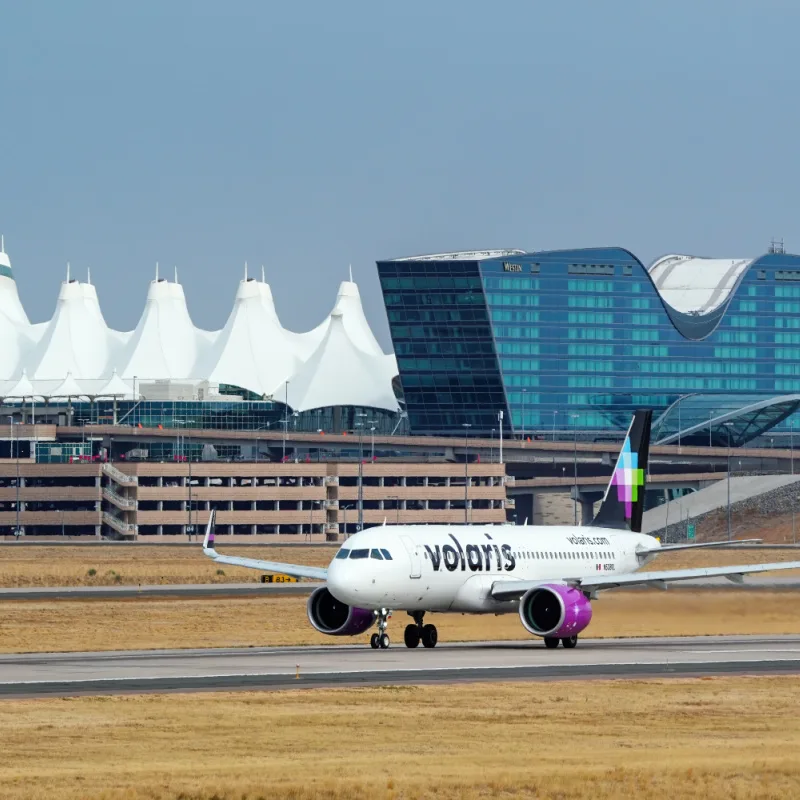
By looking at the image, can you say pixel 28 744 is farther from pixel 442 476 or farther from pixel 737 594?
pixel 442 476

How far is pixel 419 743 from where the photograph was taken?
27766 millimetres

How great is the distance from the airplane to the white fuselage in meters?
0.03

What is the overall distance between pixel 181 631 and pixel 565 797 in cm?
3712

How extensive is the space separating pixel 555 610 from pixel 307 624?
15.3 m

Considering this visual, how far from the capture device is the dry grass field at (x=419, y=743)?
75.5 ft

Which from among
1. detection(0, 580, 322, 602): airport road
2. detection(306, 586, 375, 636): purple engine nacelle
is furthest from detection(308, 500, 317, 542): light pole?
detection(306, 586, 375, 636): purple engine nacelle

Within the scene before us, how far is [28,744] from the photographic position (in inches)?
1077

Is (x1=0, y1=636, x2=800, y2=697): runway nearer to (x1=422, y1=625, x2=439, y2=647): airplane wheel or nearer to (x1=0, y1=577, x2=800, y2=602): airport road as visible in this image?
(x1=422, y1=625, x2=439, y2=647): airplane wheel

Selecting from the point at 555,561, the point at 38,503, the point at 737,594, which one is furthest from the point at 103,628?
the point at 38,503

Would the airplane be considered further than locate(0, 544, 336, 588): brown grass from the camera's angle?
No

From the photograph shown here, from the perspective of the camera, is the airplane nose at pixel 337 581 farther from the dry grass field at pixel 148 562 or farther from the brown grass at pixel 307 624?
the dry grass field at pixel 148 562

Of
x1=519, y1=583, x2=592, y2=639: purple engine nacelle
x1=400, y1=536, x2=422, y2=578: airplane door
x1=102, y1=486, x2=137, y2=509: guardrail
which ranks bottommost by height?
x1=519, y1=583, x2=592, y2=639: purple engine nacelle

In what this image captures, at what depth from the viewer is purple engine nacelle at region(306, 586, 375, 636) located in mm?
50031

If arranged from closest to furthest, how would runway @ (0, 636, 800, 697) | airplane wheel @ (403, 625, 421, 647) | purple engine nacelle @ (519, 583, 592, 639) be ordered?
runway @ (0, 636, 800, 697)
purple engine nacelle @ (519, 583, 592, 639)
airplane wheel @ (403, 625, 421, 647)
